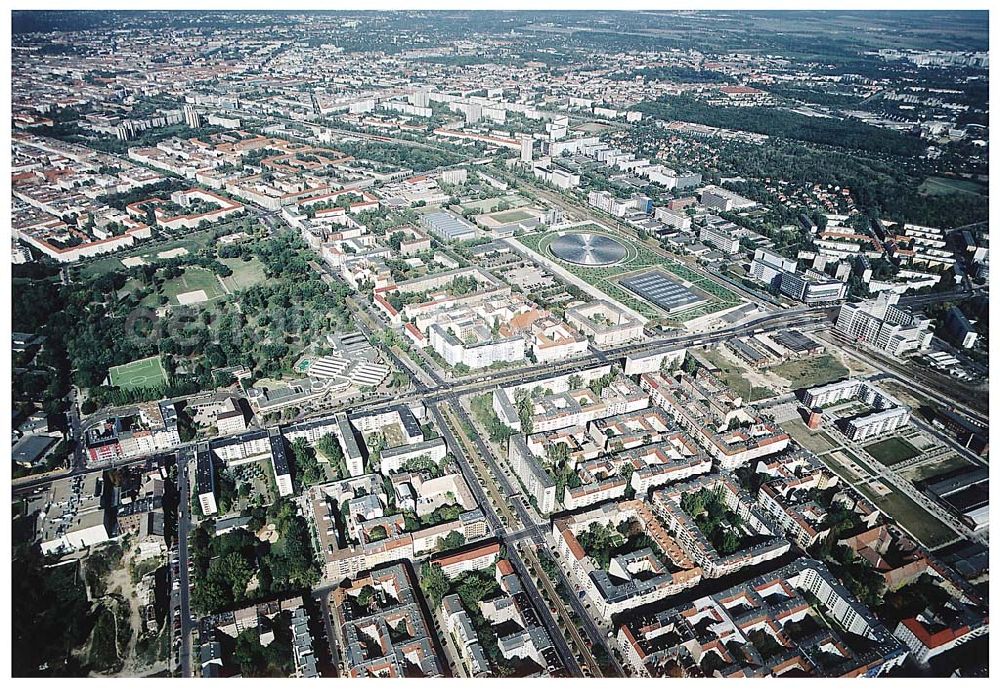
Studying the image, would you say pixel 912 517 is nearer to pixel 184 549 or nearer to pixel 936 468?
pixel 936 468

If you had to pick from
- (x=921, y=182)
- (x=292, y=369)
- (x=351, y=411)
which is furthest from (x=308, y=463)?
(x=921, y=182)

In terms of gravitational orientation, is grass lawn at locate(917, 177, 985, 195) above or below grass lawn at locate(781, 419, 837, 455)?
above

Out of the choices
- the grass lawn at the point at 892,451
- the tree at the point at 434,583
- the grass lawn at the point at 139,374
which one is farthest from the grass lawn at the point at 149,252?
the grass lawn at the point at 892,451

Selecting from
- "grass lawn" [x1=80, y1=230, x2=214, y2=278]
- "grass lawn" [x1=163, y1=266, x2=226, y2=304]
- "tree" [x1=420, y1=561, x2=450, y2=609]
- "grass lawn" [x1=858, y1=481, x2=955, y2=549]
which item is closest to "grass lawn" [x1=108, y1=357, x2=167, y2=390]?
"grass lawn" [x1=163, y1=266, x2=226, y2=304]

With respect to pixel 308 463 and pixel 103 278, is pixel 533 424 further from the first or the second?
pixel 103 278

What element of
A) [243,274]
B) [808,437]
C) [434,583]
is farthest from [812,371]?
[243,274]

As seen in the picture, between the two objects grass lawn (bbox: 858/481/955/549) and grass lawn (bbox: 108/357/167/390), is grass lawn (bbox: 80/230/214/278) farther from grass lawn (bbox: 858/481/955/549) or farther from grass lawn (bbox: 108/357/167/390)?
grass lawn (bbox: 858/481/955/549)
